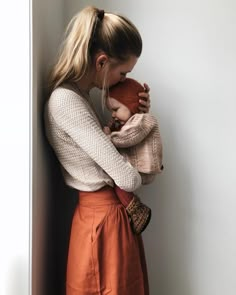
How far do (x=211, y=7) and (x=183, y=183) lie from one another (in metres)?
A: 0.63

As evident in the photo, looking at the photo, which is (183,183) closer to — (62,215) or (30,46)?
(62,215)

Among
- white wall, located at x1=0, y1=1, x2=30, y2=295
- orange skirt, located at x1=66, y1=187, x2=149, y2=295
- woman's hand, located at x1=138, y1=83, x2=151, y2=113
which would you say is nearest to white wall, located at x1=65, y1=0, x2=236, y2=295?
woman's hand, located at x1=138, y1=83, x2=151, y2=113

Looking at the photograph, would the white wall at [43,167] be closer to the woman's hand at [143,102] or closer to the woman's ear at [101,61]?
the woman's ear at [101,61]

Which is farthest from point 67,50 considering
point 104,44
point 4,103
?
point 4,103

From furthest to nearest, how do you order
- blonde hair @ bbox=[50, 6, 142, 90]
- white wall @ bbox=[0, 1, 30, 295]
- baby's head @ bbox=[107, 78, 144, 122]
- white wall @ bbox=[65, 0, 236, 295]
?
white wall @ bbox=[65, 0, 236, 295] → baby's head @ bbox=[107, 78, 144, 122] → blonde hair @ bbox=[50, 6, 142, 90] → white wall @ bbox=[0, 1, 30, 295]

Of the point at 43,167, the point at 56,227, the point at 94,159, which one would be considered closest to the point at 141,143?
the point at 94,159

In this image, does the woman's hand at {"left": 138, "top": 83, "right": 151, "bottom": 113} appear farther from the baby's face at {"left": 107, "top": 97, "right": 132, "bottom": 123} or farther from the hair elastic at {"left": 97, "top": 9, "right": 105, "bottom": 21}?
the hair elastic at {"left": 97, "top": 9, "right": 105, "bottom": 21}

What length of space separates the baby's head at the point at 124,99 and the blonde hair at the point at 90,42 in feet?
0.38

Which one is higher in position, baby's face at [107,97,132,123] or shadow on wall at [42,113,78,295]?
baby's face at [107,97,132,123]

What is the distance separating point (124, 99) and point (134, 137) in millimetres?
141

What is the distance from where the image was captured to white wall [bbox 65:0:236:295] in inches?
58.9

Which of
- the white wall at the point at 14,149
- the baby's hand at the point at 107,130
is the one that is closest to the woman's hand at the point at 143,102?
the baby's hand at the point at 107,130

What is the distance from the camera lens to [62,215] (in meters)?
1.54

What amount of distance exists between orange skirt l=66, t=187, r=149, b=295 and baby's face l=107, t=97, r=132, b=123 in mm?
222
